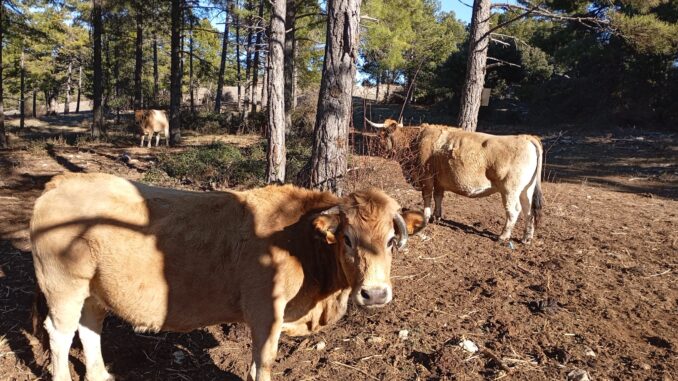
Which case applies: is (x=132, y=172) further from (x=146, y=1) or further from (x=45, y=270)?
(x=146, y=1)

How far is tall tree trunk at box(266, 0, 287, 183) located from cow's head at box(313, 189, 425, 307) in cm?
470

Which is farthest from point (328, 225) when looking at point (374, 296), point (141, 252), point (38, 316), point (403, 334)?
point (38, 316)

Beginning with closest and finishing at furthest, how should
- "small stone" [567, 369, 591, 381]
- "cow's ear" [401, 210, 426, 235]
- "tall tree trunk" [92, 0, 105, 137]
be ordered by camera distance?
"cow's ear" [401, 210, 426, 235] → "small stone" [567, 369, 591, 381] → "tall tree trunk" [92, 0, 105, 137]

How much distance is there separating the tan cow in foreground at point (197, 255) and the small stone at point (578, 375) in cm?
212

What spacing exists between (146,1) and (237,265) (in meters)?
18.7

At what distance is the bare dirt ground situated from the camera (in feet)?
12.8

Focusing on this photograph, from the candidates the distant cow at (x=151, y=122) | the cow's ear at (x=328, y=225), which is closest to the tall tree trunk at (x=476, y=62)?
the cow's ear at (x=328, y=225)

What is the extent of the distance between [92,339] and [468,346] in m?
3.64

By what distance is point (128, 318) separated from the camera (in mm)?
3297

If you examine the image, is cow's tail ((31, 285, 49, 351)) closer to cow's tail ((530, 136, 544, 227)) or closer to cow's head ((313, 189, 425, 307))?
cow's head ((313, 189, 425, 307))

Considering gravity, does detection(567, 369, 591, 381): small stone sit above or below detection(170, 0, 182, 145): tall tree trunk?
below

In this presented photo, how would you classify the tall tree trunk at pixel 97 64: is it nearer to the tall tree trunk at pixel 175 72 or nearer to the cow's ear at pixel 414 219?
the tall tree trunk at pixel 175 72

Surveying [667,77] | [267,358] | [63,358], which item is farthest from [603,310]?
[667,77]

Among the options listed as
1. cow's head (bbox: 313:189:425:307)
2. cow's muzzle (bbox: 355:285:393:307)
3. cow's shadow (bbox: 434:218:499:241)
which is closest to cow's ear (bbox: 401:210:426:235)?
cow's head (bbox: 313:189:425:307)
